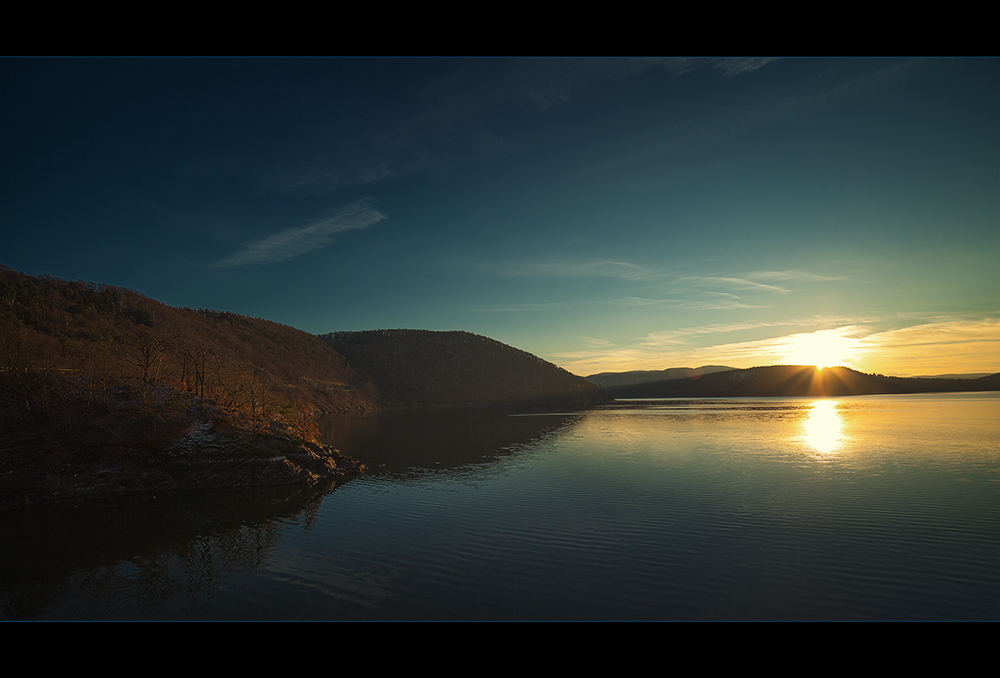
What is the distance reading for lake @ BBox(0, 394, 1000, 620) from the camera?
1176cm

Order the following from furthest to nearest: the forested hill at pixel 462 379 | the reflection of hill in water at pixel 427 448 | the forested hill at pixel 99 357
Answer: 1. the forested hill at pixel 462 379
2. the reflection of hill in water at pixel 427 448
3. the forested hill at pixel 99 357

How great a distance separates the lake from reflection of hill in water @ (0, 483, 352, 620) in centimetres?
9

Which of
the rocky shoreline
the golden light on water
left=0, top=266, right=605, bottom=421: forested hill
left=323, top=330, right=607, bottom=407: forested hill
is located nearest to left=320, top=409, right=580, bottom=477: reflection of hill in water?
the rocky shoreline

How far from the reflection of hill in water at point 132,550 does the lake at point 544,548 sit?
0.30 feet

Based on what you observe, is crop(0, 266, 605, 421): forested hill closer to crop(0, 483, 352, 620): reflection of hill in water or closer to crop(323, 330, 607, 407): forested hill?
crop(323, 330, 607, 407): forested hill

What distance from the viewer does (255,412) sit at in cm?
3334

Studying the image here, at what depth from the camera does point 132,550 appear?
52.6 feet

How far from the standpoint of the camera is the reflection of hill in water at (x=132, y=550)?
1219cm

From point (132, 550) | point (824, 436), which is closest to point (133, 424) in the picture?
point (132, 550)

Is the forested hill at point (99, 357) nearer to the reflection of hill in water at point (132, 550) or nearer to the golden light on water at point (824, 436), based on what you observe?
the reflection of hill in water at point (132, 550)

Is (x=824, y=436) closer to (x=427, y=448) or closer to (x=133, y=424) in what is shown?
(x=427, y=448)

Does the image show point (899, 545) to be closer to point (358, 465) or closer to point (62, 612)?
point (62, 612)

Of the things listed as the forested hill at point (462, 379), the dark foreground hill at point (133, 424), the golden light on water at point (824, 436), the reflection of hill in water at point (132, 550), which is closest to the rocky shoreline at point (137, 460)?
the dark foreground hill at point (133, 424)

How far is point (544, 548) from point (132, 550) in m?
14.9
